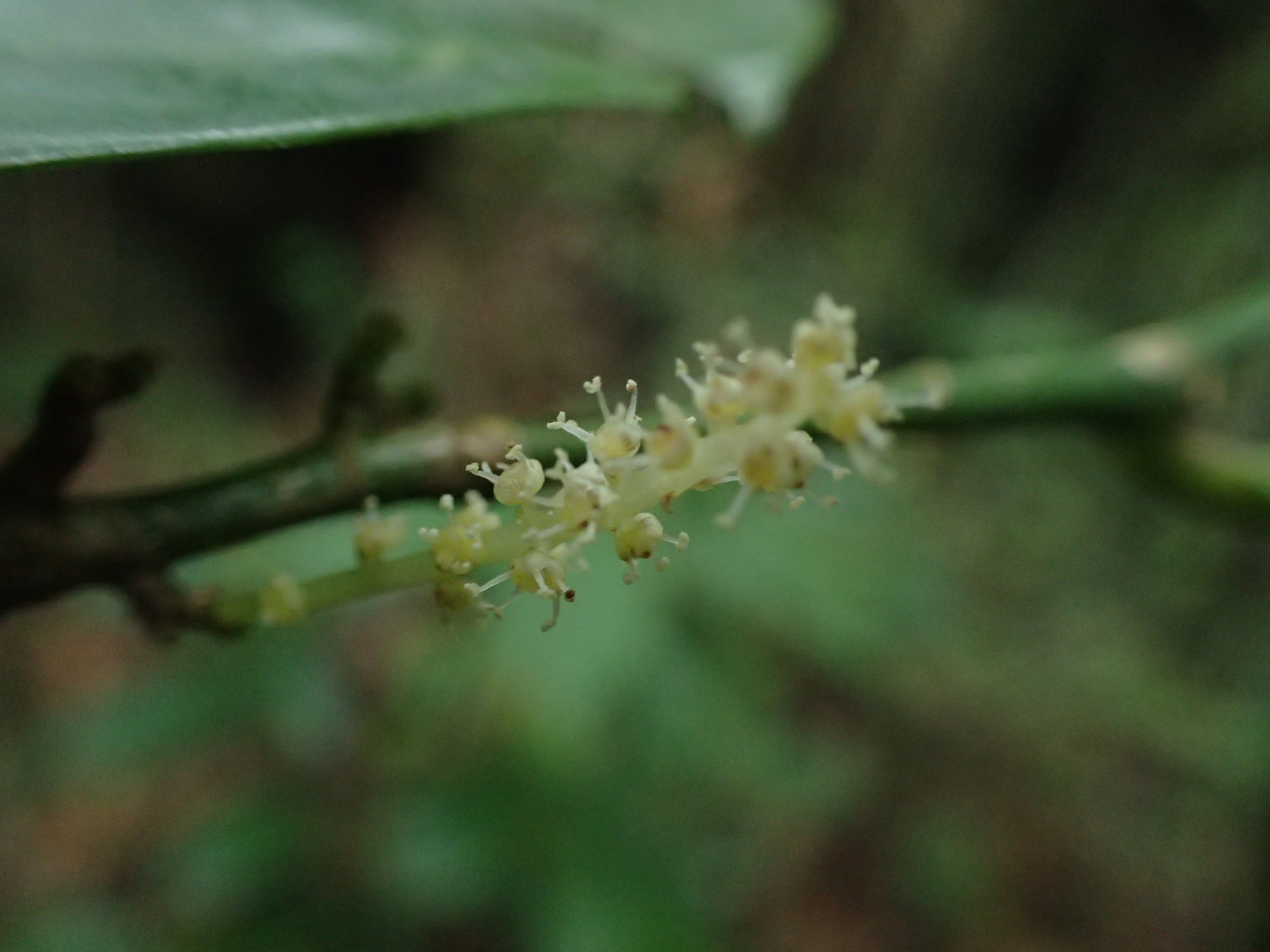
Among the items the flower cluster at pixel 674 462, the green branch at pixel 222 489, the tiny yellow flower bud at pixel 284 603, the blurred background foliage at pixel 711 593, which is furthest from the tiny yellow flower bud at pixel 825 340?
the blurred background foliage at pixel 711 593

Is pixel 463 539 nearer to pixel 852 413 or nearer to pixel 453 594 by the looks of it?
pixel 453 594

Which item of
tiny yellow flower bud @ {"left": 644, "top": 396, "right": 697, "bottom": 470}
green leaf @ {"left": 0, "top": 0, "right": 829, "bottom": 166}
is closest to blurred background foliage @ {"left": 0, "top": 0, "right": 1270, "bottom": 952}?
green leaf @ {"left": 0, "top": 0, "right": 829, "bottom": 166}

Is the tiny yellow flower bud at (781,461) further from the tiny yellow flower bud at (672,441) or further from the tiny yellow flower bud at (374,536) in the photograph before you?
the tiny yellow flower bud at (374,536)

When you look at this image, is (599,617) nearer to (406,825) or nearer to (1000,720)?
(406,825)

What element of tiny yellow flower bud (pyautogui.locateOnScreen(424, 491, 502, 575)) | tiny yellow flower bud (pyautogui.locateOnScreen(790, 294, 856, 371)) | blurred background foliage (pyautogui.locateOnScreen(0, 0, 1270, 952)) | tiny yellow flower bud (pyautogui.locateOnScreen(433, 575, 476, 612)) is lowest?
tiny yellow flower bud (pyautogui.locateOnScreen(790, 294, 856, 371))

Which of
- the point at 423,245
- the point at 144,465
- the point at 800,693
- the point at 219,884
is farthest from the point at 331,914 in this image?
the point at 423,245

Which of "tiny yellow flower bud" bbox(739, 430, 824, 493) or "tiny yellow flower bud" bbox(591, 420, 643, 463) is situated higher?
"tiny yellow flower bud" bbox(591, 420, 643, 463)

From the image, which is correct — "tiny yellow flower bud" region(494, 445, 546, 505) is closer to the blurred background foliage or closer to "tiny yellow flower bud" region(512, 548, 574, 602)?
"tiny yellow flower bud" region(512, 548, 574, 602)
